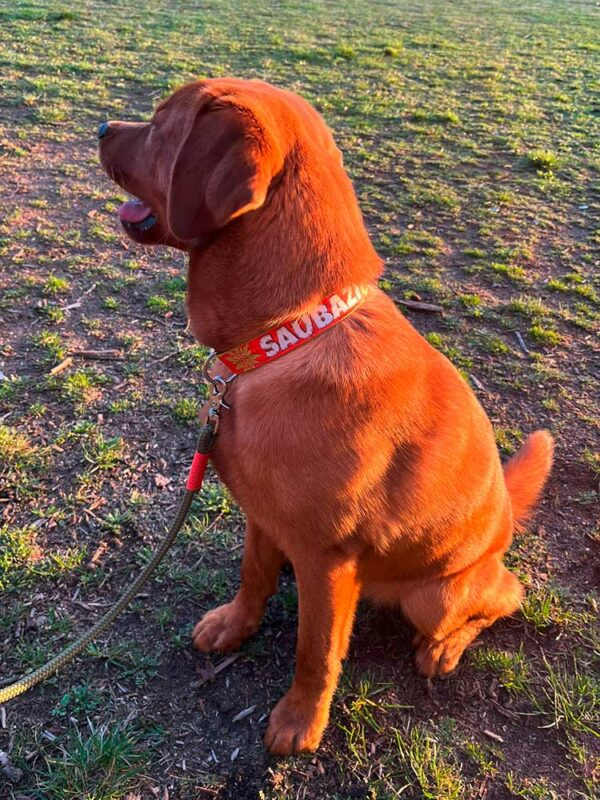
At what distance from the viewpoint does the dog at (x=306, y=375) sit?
1913mm

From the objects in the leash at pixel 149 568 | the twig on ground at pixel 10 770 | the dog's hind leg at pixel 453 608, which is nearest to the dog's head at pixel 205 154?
the leash at pixel 149 568

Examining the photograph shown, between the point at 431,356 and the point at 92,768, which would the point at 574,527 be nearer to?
the point at 431,356

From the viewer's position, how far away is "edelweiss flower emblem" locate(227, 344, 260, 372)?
207 cm

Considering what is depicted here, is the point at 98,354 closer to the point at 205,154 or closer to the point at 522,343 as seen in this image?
the point at 205,154

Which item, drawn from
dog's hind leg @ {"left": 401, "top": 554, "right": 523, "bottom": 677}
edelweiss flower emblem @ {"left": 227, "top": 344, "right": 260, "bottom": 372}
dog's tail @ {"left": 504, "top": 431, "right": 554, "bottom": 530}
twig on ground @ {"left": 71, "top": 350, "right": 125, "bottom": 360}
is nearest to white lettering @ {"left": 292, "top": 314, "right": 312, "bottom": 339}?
edelweiss flower emblem @ {"left": 227, "top": 344, "right": 260, "bottom": 372}

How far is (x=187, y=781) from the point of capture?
7.36 ft

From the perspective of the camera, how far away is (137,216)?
7.35 ft

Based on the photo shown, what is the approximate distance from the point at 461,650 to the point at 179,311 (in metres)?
2.97

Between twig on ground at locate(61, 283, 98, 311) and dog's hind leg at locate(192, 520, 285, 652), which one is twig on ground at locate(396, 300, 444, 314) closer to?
twig on ground at locate(61, 283, 98, 311)

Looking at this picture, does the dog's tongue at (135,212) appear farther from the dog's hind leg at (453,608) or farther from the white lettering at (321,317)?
the dog's hind leg at (453,608)

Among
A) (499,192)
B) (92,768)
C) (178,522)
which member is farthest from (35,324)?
(499,192)

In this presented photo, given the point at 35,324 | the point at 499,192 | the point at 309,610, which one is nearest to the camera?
the point at 309,610

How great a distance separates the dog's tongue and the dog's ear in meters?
0.37

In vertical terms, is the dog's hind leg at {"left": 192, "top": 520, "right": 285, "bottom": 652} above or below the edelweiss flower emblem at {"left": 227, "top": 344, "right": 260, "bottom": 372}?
below
